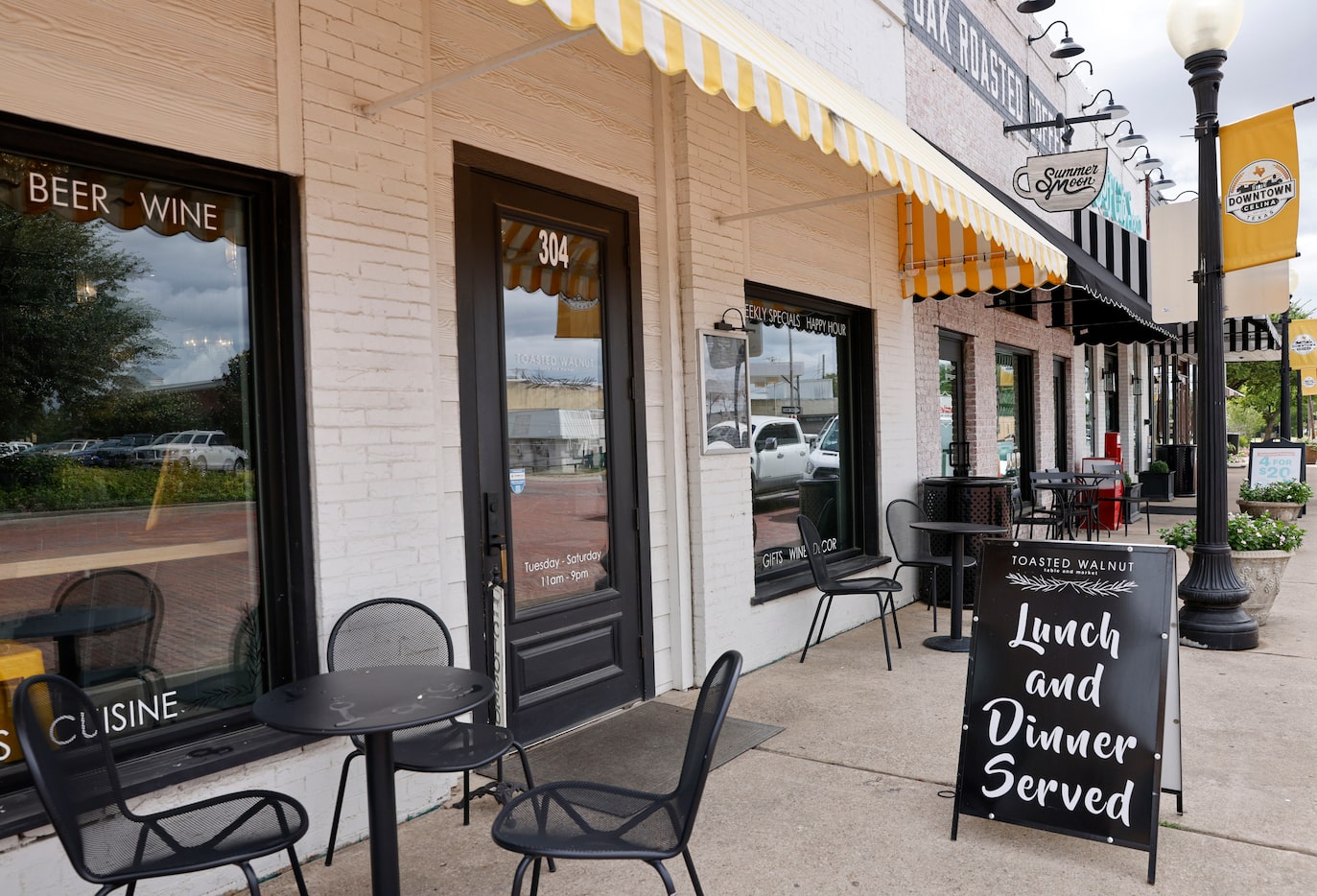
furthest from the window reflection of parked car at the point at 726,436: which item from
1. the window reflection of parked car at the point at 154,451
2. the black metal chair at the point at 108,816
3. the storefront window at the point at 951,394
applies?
the storefront window at the point at 951,394

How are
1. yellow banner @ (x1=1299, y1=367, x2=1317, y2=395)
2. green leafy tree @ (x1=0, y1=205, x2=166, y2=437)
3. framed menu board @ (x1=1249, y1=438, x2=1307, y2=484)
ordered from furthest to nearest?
yellow banner @ (x1=1299, y1=367, x2=1317, y2=395), framed menu board @ (x1=1249, y1=438, x2=1307, y2=484), green leafy tree @ (x1=0, y1=205, x2=166, y2=437)

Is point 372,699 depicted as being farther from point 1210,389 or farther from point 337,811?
point 1210,389

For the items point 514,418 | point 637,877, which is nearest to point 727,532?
point 514,418

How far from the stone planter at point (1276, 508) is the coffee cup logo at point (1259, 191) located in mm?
6184

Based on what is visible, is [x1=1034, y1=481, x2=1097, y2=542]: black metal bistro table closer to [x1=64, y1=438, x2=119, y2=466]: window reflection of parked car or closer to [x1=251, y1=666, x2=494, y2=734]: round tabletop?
[x1=251, y1=666, x2=494, y2=734]: round tabletop

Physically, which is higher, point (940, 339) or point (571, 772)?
point (940, 339)

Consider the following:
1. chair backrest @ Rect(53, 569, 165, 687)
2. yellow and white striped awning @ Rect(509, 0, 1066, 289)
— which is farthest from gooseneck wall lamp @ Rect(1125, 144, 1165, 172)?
chair backrest @ Rect(53, 569, 165, 687)

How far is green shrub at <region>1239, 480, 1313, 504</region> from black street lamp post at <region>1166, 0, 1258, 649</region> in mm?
5769

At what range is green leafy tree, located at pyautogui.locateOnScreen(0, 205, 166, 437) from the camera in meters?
2.81

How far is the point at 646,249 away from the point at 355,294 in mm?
2141

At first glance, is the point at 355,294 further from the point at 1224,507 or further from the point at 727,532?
the point at 1224,507

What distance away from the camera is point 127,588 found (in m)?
3.06

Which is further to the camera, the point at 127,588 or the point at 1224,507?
the point at 1224,507

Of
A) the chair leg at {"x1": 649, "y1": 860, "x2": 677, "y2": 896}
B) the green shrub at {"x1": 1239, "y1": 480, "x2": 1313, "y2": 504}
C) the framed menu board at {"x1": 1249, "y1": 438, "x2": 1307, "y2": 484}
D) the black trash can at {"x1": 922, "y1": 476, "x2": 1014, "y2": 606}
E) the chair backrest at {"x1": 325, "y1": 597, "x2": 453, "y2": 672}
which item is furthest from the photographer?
the framed menu board at {"x1": 1249, "y1": 438, "x2": 1307, "y2": 484}
